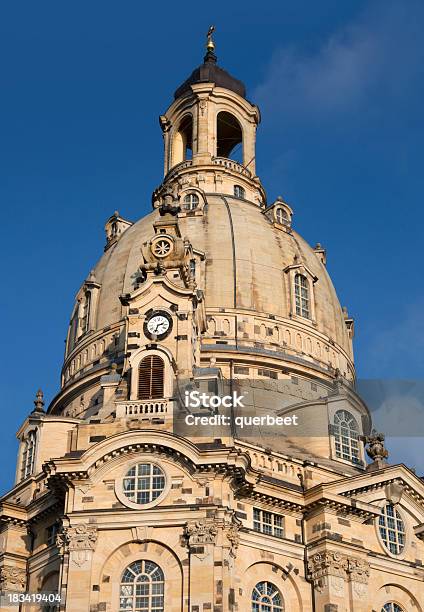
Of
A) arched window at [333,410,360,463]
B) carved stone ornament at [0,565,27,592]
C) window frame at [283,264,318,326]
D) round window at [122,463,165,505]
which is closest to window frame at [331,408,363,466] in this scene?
arched window at [333,410,360,463]

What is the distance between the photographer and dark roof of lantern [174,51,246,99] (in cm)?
9131

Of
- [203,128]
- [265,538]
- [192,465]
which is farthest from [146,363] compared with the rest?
[203,128]

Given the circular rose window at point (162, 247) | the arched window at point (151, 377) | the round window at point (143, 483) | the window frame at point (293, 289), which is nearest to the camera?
the round window at point (143, 483)

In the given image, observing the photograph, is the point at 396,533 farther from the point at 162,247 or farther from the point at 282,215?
the point at 282,215

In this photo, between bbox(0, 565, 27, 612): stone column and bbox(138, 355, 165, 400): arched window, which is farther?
bbox(0, 565, 27, 612): stone column

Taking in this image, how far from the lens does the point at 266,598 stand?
169ft

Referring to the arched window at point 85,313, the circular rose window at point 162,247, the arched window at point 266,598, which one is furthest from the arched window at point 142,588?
the arched window at point 85,313

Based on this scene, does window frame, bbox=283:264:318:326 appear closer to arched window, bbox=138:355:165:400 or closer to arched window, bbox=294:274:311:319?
arched window, bbox=294:274:311:319

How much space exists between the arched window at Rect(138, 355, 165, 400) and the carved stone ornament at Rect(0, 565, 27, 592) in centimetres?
1183

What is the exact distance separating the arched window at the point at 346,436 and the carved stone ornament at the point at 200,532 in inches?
609

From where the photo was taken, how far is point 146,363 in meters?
55.2

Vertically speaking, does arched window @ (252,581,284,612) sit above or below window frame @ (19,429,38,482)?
below

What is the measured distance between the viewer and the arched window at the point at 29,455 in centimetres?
6234

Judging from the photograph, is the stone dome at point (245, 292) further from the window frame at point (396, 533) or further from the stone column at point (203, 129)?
the window frame at point (396, 533)
